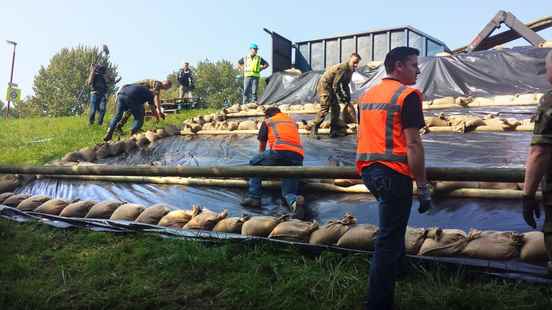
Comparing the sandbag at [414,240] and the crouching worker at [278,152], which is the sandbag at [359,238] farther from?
the crouching worker at [278,152]

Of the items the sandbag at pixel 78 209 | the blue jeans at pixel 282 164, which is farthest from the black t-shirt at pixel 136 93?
the blue jeans at pixel 282 164

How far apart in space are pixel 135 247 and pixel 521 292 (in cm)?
326

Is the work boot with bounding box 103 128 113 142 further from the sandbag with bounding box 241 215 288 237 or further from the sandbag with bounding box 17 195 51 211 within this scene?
the sandbag with bounding box 241 215 288 237

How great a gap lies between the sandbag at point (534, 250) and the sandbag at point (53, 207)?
5.06m

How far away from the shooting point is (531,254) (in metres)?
3.18

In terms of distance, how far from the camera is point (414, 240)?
3.55m

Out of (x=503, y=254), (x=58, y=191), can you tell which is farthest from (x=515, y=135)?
(x=58, y=191)

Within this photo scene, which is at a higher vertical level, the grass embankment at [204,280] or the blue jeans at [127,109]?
the blue jeans at [127,109]

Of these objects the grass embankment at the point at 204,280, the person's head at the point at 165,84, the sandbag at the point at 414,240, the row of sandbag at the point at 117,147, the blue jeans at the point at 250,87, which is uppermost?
the blue jeans at the point at 250,87

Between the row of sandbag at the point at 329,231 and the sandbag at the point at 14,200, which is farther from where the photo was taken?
the sandbag at the point at 14,200

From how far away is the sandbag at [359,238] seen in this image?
3.69 metres

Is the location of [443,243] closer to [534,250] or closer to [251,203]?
[534,250]

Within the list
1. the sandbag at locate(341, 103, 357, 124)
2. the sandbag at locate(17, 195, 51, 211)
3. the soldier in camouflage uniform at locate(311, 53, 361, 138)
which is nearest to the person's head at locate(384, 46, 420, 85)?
the sandbag at locate(17, 195, 51, 211)

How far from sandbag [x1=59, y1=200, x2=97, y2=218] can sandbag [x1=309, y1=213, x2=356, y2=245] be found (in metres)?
3.00
